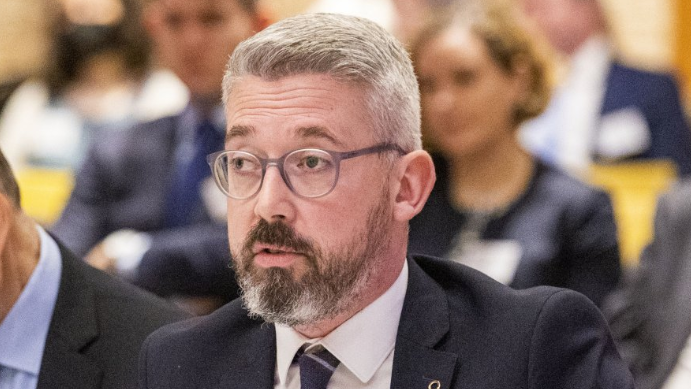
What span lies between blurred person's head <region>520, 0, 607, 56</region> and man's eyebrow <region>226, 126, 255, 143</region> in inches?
148

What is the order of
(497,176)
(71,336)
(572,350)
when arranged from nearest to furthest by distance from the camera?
(572,350) → (71,336) → (497,176)

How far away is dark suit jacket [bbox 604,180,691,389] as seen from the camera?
2588 mm

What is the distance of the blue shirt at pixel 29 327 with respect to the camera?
208cm

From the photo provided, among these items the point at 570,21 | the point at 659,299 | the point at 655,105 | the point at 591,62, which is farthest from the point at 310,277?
the point at 570,21

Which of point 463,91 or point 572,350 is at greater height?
point 572,350

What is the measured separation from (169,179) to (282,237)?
1774 mm

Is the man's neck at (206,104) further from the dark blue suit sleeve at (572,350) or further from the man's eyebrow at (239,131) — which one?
the dark blue suit sleeve at (572,350)

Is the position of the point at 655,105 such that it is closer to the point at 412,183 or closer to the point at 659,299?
the point at 659,299

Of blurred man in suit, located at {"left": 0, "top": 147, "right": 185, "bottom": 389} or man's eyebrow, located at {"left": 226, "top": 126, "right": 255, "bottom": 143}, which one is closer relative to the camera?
man's eyebrow, located at {"left": 226, "top": 126, "right": 255, "bottom": 143}

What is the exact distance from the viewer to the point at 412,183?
5.98 ft

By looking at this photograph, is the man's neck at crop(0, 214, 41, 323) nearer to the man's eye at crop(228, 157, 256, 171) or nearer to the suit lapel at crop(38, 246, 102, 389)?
the suit lapel at crop(38, 246, 102, 389)

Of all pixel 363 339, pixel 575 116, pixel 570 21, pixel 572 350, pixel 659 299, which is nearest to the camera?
pixel 572 350

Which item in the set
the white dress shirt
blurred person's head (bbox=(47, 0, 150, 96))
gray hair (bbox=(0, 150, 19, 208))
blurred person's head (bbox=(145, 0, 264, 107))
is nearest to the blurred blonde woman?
blurred person's head (bbox=(145, 0, 264, 107))

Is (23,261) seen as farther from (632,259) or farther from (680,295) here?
(632,259)
